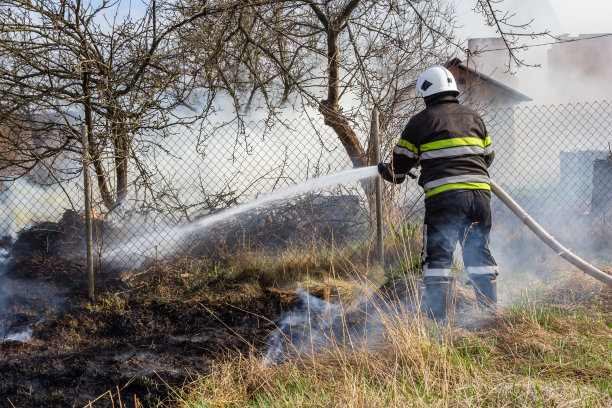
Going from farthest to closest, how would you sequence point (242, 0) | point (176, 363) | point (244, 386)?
point (242, 0), point (176, 363), point (244, 386)

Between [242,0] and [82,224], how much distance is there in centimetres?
343

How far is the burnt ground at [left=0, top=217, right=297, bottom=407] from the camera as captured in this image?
3777 millimetres

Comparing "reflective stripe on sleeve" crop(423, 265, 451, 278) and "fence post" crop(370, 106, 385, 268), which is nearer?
"reflective stripe on sleeve" crop(423, 265, 451, 278)

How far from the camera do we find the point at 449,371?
2.86 m

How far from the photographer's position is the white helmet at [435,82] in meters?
4.38

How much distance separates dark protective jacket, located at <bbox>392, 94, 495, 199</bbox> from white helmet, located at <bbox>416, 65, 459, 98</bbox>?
0.17 ft

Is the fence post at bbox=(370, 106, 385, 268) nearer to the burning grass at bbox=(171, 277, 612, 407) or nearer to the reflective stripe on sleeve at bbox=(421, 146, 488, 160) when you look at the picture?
the reflective stripe on sleeve at bbox=(421, 146, 488, 160)

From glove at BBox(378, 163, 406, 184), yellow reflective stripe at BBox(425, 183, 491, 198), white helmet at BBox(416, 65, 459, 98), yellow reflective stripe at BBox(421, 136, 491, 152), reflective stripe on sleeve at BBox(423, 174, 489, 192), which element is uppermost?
white helmet at BBox(416, 65, 459, 98)

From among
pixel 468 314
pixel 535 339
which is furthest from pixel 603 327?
pixel 468 314

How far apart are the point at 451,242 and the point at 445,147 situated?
0.70 m

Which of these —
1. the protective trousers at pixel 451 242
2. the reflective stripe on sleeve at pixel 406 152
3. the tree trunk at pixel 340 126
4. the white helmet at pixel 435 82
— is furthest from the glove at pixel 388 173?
the tree trunk at pixel 340 126

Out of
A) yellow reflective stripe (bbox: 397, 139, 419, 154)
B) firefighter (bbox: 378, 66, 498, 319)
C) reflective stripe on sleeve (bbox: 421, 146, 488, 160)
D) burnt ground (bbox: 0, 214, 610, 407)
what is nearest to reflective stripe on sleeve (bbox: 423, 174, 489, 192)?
firefighter (bbox: 378, 66, 498, 319)

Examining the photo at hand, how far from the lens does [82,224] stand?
7.22m

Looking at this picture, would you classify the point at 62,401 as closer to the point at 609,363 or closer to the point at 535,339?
the point at 535,339
